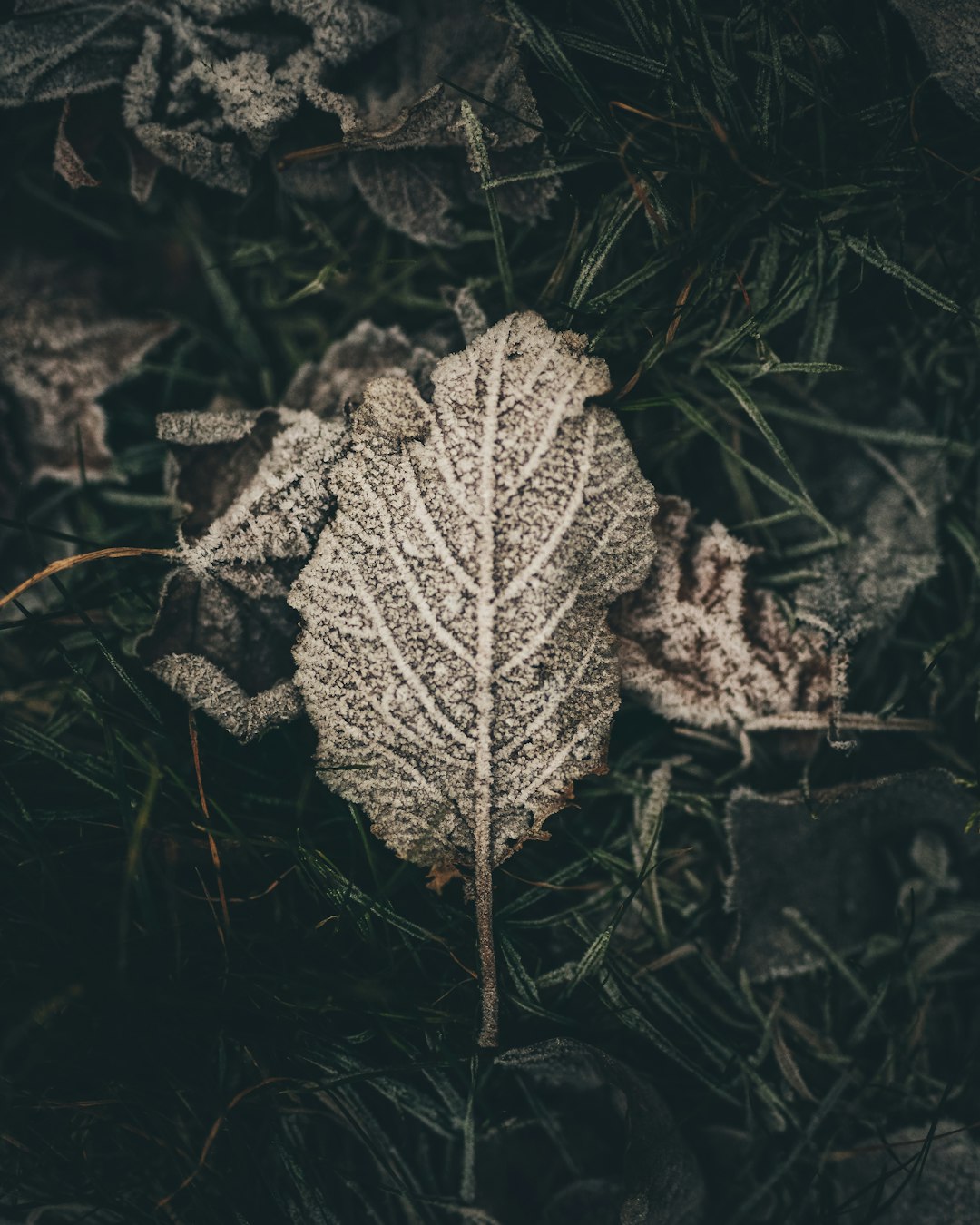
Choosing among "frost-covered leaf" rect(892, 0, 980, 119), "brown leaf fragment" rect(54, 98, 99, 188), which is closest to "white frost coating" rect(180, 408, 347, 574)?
"brown leaf fragment" rect(54, 98, 99, 188)

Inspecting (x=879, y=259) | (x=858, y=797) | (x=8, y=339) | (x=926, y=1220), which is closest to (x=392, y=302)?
(x=8, y=339)

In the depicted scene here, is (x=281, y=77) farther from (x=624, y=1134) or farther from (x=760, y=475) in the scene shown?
(x=624, y=1134)

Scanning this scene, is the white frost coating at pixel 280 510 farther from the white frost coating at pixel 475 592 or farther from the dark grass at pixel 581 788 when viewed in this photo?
the dark grass at pixel 581 788

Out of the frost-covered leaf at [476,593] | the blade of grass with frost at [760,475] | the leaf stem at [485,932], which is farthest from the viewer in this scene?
the blade of grass with frost at [760,475]

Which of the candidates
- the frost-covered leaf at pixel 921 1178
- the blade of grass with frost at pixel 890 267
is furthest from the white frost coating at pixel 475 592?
the frost-covered leaf at pixel 921 1178

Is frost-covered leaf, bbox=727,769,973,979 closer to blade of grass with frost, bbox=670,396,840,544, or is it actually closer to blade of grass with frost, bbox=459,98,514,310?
blade of grass with frost, bbox=670,396,840,544

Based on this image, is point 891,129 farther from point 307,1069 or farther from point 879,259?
point 307,1069

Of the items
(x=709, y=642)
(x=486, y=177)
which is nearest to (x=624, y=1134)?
(x=709, y=642)
